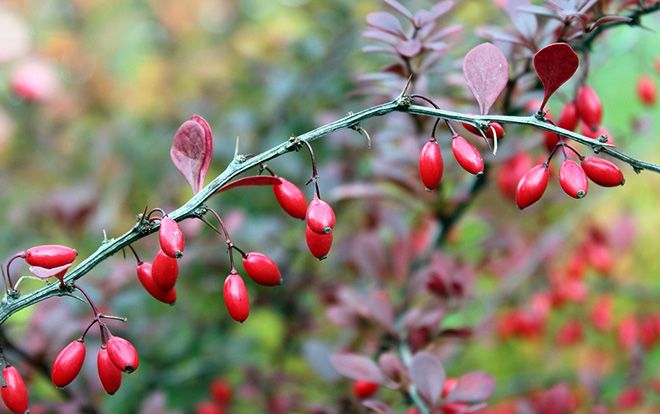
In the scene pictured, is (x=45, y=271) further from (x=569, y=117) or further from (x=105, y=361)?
(x=569, y=117)

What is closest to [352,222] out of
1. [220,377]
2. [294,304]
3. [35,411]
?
[294,304]

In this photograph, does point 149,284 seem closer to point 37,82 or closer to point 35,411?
point 35,411

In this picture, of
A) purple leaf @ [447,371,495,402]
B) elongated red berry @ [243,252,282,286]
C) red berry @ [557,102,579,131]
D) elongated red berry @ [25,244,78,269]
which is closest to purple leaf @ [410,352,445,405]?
purple leaf @ [447,371,495,402]

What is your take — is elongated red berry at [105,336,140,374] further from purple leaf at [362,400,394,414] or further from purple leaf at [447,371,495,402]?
purple leaf at [447,371,495,402]

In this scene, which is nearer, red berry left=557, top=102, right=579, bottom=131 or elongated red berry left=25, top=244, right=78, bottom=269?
elongated red berry left=25, top=244, right=78, bottom=269

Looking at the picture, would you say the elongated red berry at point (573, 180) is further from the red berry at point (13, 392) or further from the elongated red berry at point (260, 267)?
the red berry at point (13, 392)

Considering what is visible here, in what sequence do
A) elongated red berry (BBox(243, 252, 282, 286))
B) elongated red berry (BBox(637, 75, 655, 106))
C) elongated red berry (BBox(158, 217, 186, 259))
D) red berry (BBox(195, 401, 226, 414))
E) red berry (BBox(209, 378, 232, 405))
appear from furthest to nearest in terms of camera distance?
red berry (BBox(209, 378, 232, 405))
red berry (BBox(195, 401, 226, 414))
elongated red berry (BBox(637, 75, 655, 106))
elongated red berry (BBox(243, 252, 282, 286))
elongated red berry (BBox(158, 217, 186, 259))

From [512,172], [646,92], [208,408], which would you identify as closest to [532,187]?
[646,92]
